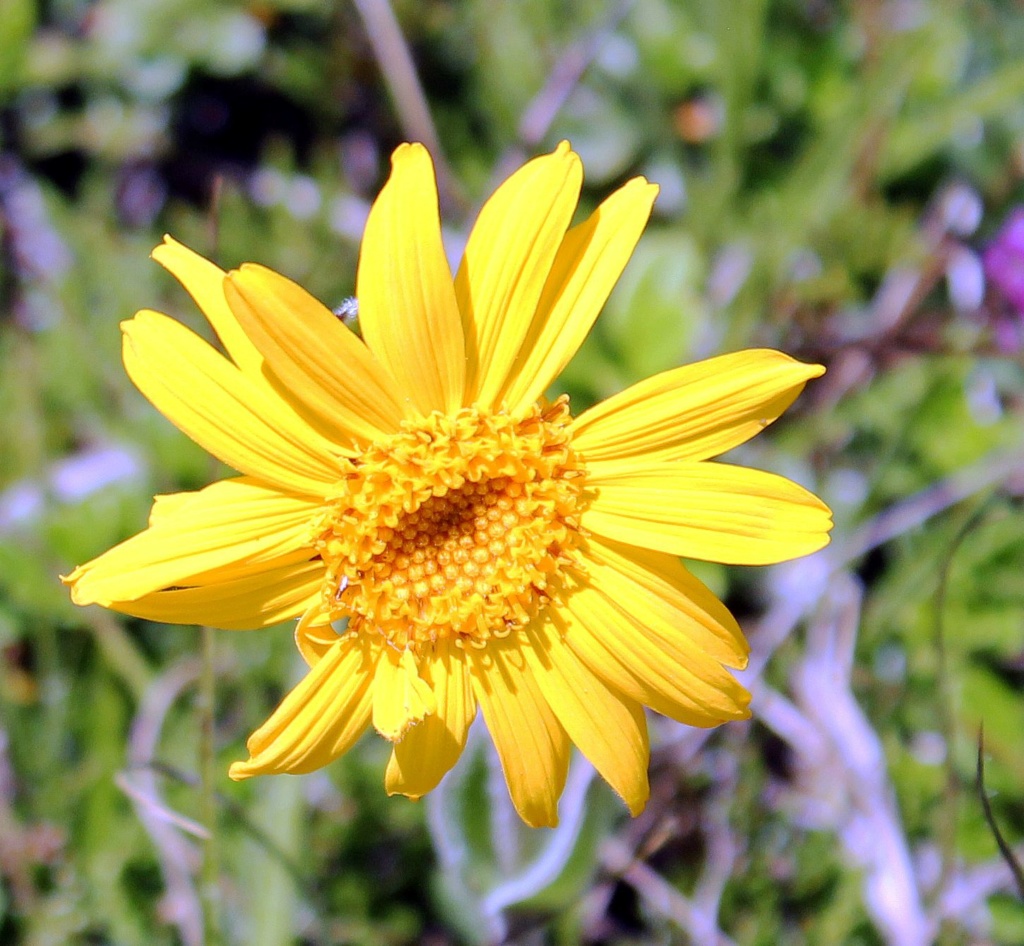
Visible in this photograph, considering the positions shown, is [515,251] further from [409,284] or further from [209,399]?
[209,399]

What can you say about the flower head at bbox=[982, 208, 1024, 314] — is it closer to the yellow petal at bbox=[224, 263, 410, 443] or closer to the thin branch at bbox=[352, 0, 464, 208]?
the thin branch at bbox=[352, 0, 464, 208]

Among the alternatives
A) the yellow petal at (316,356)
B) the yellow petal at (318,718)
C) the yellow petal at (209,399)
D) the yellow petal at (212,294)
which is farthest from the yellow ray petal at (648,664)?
the yellow petal at (212,294)

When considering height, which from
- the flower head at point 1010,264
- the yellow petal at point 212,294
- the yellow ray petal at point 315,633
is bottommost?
the flower head at point 1010,264

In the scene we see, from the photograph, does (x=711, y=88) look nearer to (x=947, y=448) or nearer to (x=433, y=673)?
(x=947, y=448)

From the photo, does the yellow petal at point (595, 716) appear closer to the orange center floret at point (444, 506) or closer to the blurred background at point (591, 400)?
the orange center floret at point (444, 506)

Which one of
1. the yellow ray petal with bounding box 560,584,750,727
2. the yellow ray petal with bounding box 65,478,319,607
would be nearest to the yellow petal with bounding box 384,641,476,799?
the yellow ray petal with bounding box 560,584,750,727

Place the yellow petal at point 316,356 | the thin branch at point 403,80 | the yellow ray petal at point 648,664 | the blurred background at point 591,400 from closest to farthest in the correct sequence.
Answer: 1. the yellow petal at point 316,356
2. the yellow ray petal at point 648,664
3. the blurred background at point 591,400
4. the thin branch at point 403,80

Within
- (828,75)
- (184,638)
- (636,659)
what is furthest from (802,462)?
(184,638)

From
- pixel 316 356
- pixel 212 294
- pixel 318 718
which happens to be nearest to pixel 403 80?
pixel 212 294
